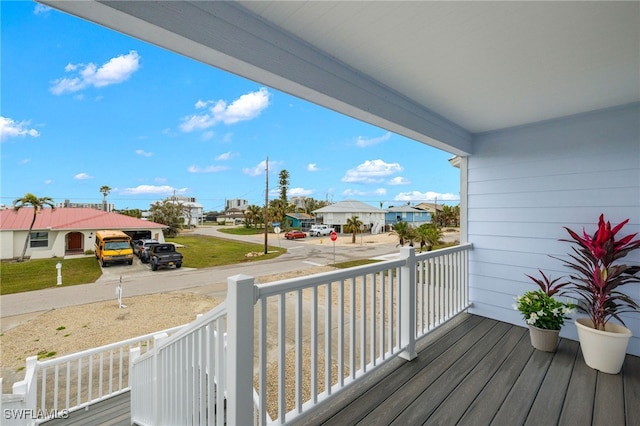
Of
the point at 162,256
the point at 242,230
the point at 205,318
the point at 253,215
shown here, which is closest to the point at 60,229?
the point at 162,256

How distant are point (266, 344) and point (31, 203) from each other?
5085 mm

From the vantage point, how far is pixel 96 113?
247 inches

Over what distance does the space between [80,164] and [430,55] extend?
717cm

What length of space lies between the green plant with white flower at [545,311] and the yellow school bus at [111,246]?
5.94 metres

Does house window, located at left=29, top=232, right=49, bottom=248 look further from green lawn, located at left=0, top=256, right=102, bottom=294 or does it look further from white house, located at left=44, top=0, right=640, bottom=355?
white house, located at left=44, top=0, right=640, bottom=355

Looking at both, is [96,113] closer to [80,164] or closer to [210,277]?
[80,164]

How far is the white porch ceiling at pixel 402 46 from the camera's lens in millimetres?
1048

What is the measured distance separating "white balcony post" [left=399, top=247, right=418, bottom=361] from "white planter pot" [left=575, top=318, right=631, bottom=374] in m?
1.25

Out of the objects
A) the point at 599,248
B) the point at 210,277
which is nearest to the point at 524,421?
the point at 599,248

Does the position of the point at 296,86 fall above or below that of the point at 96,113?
below

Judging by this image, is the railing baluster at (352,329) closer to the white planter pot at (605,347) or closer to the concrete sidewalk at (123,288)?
the white planter pot at (605,347)

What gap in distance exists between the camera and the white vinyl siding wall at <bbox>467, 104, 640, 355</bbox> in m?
2.17

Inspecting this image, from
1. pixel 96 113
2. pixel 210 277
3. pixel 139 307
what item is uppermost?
pixel 96 113

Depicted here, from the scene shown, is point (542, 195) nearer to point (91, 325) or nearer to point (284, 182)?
point (91, 325)
